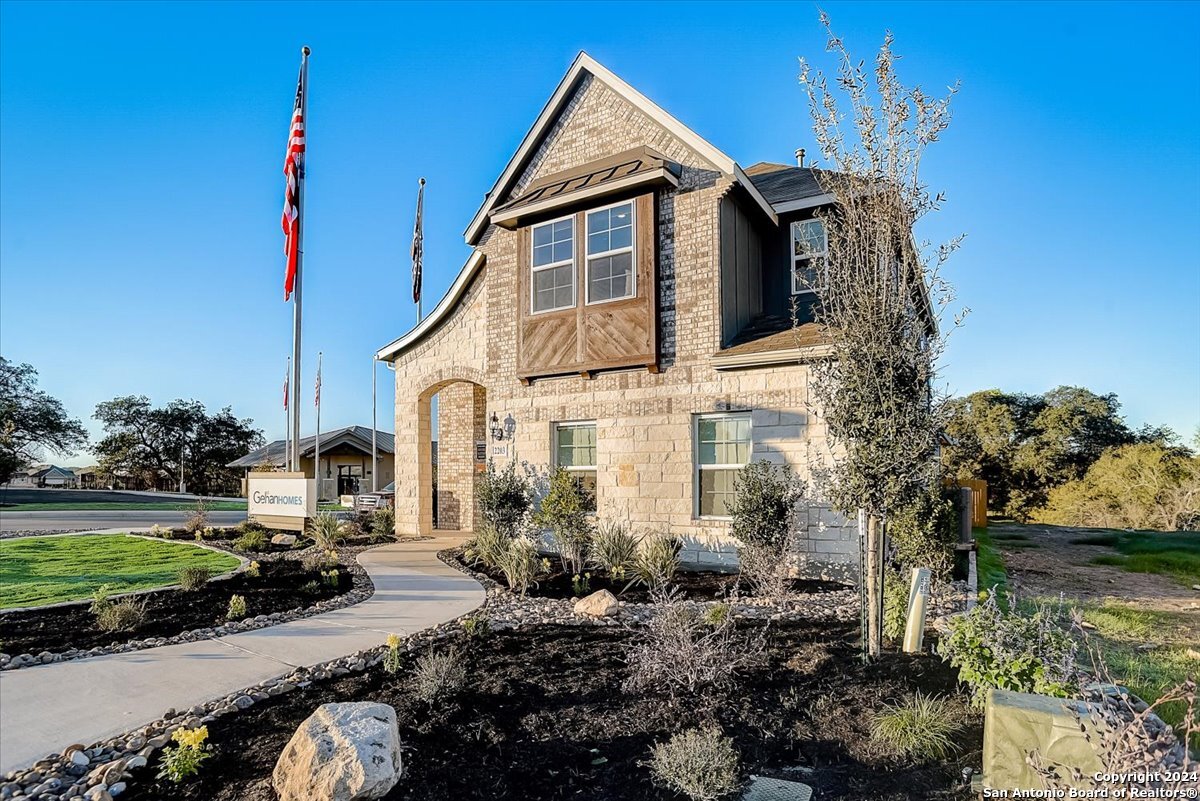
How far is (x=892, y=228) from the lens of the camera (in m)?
5.47

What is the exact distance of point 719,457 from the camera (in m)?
10.7

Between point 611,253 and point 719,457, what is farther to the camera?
point 611,253

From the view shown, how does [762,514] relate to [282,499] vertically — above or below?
above

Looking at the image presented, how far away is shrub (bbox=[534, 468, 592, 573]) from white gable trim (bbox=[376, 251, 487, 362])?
201 inches

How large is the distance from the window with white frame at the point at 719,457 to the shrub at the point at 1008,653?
238 inches

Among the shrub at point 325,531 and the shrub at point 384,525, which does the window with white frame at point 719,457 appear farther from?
the shrub at point 384,525

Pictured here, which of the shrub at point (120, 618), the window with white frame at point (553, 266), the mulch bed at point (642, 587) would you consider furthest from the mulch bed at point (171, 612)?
the window with white frame at point (553, 266)

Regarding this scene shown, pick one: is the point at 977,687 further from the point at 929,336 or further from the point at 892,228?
the point at 892,228

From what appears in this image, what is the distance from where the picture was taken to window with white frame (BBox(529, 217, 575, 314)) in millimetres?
11961

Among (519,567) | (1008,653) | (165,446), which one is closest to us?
(1008,653)

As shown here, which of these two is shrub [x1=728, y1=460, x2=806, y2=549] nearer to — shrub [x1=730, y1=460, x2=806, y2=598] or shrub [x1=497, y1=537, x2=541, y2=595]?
shrub [x1=730, y1=460, x2=806, y2=598]

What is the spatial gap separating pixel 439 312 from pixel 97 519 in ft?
46.6

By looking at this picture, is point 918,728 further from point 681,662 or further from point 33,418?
point 33,418

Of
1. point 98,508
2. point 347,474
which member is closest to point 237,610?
point 98,508
